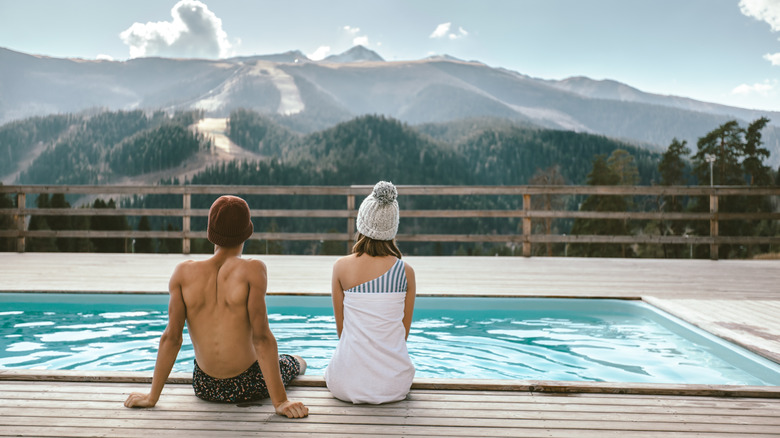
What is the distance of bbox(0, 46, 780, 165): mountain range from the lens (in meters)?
107

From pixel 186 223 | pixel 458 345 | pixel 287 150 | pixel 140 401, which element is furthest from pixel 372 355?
pixel 287 150

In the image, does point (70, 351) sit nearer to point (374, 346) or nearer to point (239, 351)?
point (239, 351)

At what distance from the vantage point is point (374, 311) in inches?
77.5

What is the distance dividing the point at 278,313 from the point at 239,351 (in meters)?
2.62

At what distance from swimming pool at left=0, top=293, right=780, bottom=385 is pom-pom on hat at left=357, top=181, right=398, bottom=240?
56.7 inches

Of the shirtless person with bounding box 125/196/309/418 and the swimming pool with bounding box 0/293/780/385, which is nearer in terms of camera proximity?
the shirtless person with bounding box 125/196/309/418

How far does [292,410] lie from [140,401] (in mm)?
525

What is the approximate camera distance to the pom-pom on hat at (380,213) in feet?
6.33

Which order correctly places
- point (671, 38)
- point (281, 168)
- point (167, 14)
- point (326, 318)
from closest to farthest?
point (326, 318) → point (281, 168) → point (671, 38) → point (167, 14)

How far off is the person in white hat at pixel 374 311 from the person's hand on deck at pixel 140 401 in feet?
1.97

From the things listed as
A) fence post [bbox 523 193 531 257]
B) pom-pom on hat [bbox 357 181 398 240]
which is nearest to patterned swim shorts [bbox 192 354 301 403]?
pom-pom on hat [bbox 357 181 398 240]

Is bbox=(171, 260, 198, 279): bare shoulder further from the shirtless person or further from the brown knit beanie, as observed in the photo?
the brown knit beanie

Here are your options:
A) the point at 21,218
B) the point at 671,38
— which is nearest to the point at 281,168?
the point at 671,38

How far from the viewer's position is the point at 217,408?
1.87m
